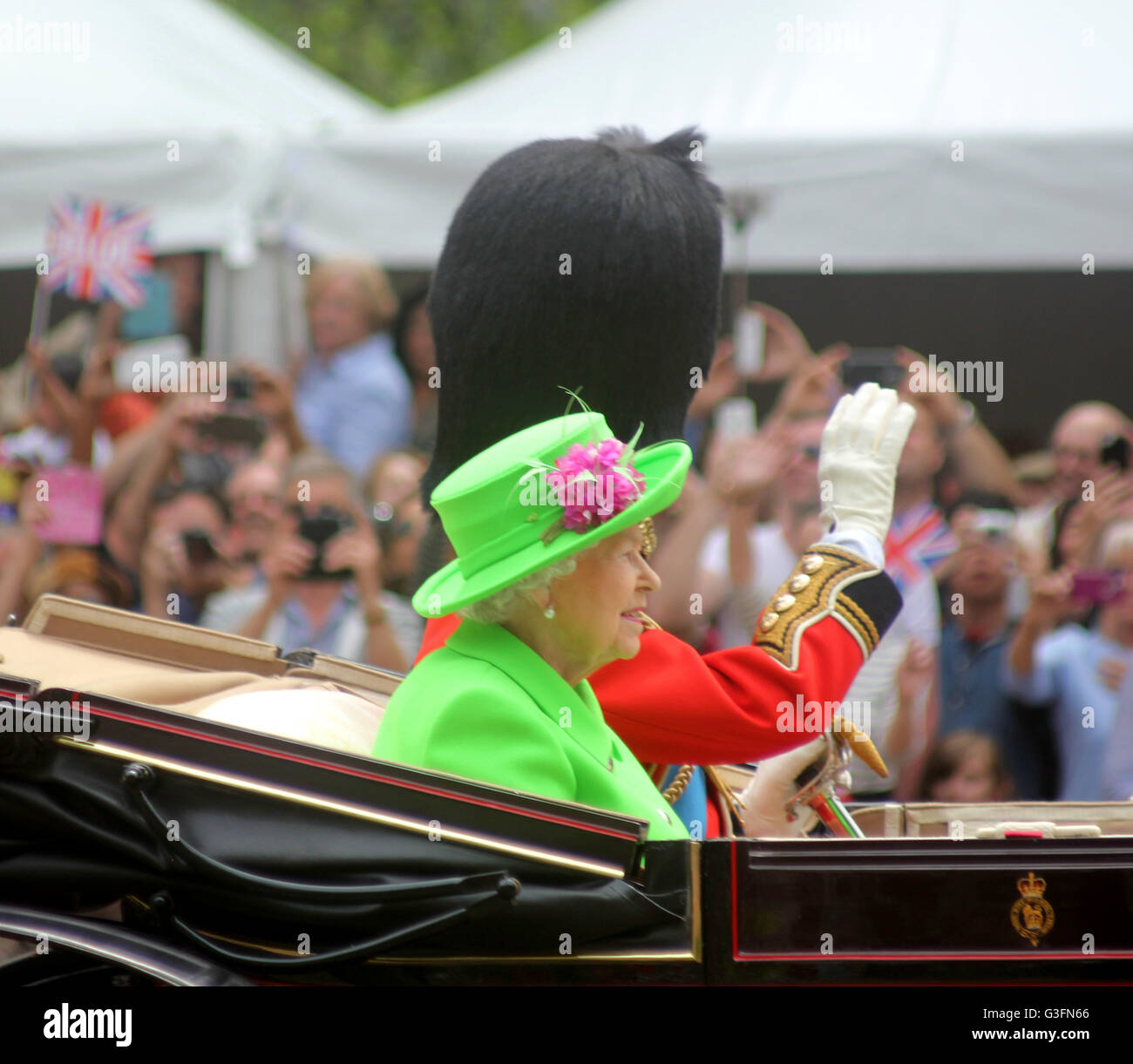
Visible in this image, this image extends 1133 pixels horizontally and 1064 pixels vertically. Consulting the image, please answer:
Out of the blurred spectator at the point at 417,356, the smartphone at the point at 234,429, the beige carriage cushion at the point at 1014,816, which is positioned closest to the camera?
the beige carriage cushion at the point at 1014,816

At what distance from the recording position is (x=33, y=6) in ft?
18.4

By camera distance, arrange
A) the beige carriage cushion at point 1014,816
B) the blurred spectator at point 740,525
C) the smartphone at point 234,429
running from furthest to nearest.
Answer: the smartphone at point 234,429, the blurred spectator at point 740,525, the beige carriage cushion at point 1014,816

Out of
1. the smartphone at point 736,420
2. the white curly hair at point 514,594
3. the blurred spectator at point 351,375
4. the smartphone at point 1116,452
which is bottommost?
the white curly hair at point 514,594

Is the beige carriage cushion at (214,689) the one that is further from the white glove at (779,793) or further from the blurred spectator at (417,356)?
the blurred spectator at (417,356)

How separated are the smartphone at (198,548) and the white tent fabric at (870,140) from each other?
Result: 1.00 m

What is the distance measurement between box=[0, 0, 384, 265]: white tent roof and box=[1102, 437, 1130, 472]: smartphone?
8.76 feet

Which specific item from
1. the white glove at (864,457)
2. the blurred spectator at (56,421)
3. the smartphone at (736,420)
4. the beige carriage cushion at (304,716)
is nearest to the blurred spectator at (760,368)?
the smartphone at (736,420)

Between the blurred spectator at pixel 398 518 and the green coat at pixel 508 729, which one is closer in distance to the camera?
the green coat at pixel 508 729

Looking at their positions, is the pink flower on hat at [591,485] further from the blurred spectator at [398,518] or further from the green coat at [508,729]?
the blurred spectator at [398,518]

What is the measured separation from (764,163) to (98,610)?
2831 mm

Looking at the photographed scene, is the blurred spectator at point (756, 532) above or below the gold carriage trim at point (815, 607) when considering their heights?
above

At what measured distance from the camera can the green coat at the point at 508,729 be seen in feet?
6.94

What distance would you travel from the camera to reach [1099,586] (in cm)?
469

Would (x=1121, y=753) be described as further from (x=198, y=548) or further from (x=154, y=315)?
(x=154, y=315)
